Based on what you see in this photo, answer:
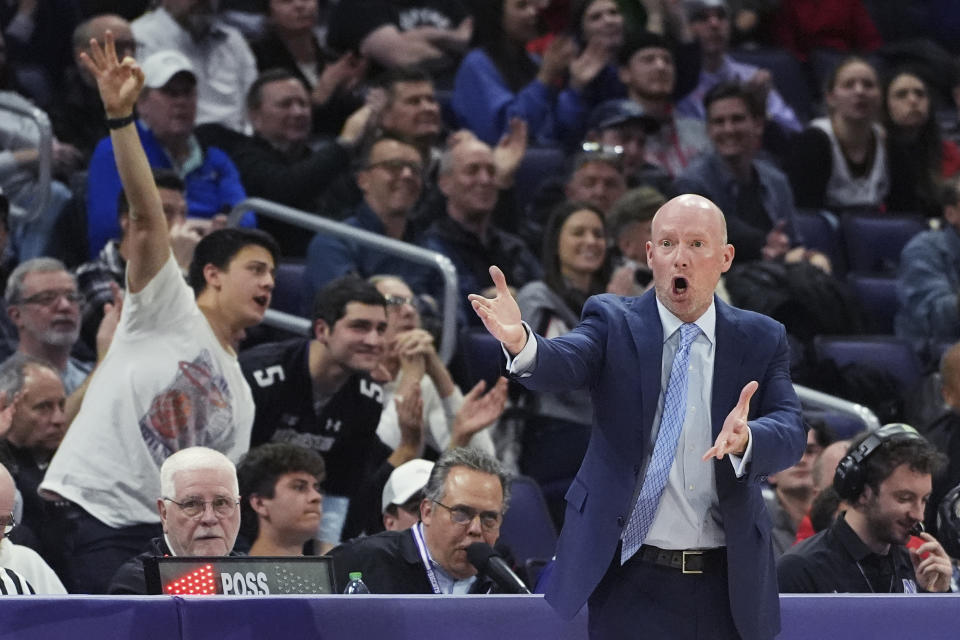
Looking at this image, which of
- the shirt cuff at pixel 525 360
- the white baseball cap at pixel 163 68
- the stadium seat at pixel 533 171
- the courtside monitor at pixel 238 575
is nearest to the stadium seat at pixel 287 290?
the white baseball cap at pixel 163 68

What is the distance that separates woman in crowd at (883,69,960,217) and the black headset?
4.31m

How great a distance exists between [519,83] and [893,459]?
443cm

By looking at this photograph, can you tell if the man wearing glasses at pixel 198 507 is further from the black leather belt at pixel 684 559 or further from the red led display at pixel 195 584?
the black leather belt at pixel 684 559

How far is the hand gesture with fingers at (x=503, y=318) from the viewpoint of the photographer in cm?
312

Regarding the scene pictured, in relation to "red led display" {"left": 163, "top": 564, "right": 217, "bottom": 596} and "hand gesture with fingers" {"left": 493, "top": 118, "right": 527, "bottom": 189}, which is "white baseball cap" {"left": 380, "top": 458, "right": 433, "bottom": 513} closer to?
"red led display" {"left": 163, "top": 564, "right": 217, "bottom": 596}

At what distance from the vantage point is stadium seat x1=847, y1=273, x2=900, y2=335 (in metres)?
8.17

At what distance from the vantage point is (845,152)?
9.02m

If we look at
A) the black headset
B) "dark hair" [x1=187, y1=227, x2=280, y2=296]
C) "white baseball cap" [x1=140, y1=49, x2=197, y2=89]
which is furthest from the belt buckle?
"white baseball cap" [x1=140, y1=49, x2=197, y2=89]

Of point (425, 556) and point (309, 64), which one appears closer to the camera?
point (425, 556)

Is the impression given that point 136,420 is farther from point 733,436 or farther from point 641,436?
point 733,436

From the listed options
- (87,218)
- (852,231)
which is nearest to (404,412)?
(87,218)

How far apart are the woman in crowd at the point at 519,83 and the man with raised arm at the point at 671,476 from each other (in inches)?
209

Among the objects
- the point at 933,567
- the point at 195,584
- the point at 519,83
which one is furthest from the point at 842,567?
the point at 519,83

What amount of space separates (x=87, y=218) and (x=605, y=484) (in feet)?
13.8
